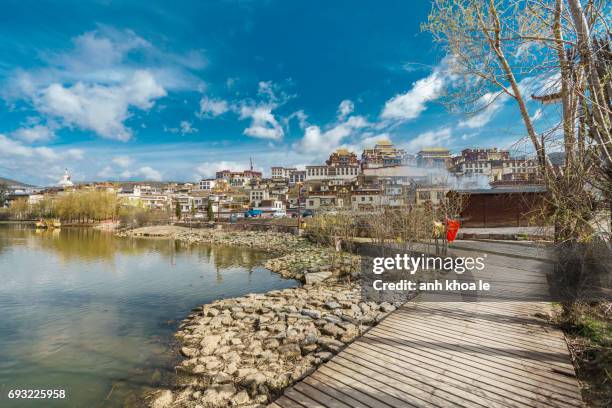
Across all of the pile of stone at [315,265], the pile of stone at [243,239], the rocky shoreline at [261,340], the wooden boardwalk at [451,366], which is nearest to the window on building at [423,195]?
the pile of stone at [315,265]

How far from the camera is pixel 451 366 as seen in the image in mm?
4098

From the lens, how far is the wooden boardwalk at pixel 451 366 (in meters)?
3.47

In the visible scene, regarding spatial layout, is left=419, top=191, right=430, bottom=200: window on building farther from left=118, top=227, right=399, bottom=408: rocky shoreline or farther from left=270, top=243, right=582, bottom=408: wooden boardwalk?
left=270, top=243, right=582, bottom=408: wooden boardwalk

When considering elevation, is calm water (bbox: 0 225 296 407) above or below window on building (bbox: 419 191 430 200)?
below

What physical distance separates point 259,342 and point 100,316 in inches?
229

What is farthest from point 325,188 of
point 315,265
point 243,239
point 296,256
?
point 315,265

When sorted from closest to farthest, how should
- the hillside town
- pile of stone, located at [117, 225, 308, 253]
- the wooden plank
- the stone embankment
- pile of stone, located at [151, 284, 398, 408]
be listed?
the wooden plank, pile of stone, located at [151, 284, 398, 408], the stone embankment, pile of stone, located at [117, 225, 308, 253], the hillside town

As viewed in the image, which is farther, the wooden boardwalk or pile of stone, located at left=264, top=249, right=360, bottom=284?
pile of stone, located at left=264, top=249, right=360, bottom=284

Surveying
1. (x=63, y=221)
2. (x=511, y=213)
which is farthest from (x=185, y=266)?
(x=63, y=221)

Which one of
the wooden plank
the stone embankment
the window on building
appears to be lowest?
the stone embankment

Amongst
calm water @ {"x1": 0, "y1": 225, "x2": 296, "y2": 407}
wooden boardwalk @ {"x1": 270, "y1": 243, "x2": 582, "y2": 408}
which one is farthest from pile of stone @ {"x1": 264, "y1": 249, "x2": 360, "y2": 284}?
wooden boardwalk @ {"x1": 270, "y1": 243, "x2": 582, "y2": 408}

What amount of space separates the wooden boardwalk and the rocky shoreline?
0.91m

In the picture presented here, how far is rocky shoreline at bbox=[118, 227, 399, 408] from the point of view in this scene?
189 inches

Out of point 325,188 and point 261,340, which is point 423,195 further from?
point 325,188
